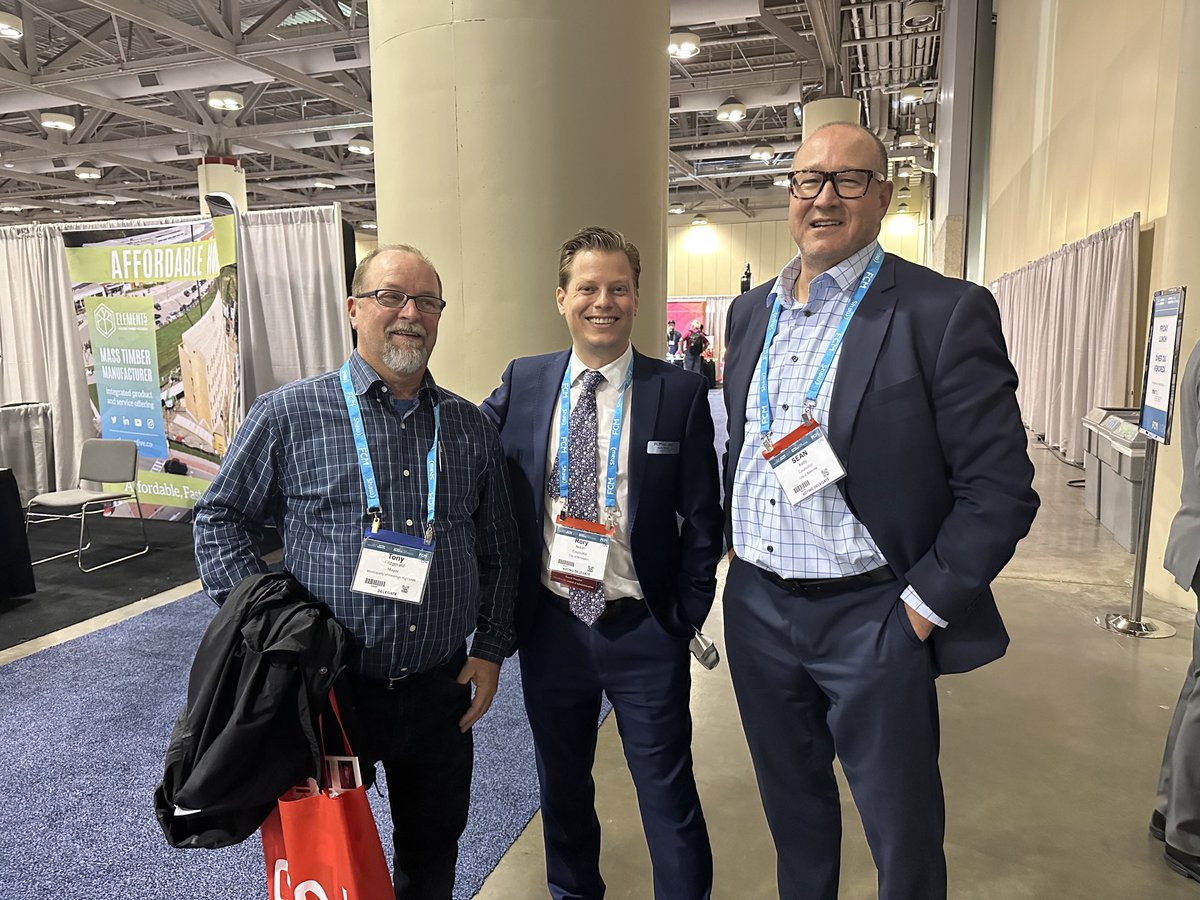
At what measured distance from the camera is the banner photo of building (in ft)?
18.8

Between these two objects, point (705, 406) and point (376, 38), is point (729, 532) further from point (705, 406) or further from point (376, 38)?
point (376, 38)

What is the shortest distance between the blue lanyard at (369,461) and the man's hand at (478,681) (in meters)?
0.33

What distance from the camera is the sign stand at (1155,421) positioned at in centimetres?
380

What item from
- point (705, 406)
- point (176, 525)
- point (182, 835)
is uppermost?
point (705, 406)

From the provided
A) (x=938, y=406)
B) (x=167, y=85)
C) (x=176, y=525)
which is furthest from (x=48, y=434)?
(x=938, y=406)

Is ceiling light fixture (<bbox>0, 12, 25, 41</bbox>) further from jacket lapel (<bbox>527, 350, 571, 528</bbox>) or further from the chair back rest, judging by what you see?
jacket lapel (<bbox>527, 350, 571, 528</bbox>)

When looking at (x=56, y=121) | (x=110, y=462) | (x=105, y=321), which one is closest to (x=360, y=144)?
(x=56, y=121)

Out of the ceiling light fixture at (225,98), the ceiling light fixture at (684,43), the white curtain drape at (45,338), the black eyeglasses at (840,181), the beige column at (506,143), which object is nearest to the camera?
the black eyeglasses at (840,181)

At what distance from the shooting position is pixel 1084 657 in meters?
3.58

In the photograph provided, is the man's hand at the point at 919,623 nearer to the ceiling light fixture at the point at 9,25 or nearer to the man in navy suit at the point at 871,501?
the man in navy suit at the point at 871,501

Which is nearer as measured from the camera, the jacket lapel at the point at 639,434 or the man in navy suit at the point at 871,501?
the man in navy suit at the point at 871,501

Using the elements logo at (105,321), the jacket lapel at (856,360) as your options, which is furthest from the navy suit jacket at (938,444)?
the elements logo at (105,321)

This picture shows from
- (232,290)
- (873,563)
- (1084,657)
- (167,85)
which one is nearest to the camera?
(873,563)

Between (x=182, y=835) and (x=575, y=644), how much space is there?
2.60ft
